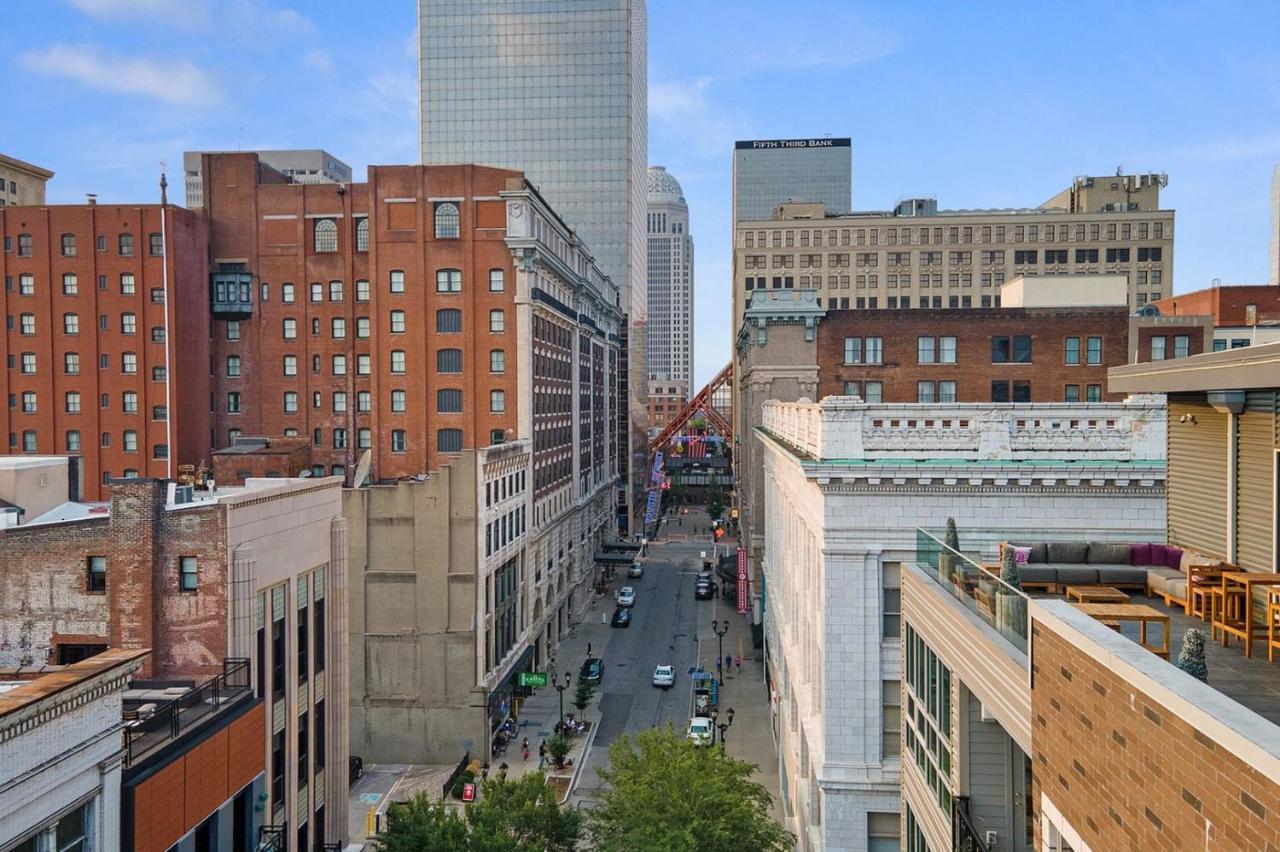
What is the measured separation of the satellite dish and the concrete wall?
10.6 metres

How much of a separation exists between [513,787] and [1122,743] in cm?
2856

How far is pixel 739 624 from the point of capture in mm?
77062

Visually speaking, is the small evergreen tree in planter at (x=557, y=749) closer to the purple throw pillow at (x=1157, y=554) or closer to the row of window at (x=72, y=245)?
the purple throw pillow at (x=1157, y=554)

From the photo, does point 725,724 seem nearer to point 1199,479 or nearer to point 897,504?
point 897,504

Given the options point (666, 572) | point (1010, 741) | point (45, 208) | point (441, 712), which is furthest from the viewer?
point (666, 572)

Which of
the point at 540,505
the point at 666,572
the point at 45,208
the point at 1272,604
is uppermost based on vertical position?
the point at 45,208

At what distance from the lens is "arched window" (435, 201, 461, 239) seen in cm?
6100

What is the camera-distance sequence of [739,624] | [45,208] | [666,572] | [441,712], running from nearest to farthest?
[441,712]
[45,208]
[739,624]
[666,572]

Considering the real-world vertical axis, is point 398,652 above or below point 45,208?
below

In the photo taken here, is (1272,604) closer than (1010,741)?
Yes

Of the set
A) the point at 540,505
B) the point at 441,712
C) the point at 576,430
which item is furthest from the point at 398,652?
the point at 576,430

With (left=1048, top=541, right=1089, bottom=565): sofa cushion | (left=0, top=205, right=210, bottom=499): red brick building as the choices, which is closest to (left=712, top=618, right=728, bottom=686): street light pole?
(left=0, top=205, right=210, bottom=499): red brick building

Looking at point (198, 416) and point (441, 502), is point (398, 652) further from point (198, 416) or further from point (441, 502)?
point (198, 416)

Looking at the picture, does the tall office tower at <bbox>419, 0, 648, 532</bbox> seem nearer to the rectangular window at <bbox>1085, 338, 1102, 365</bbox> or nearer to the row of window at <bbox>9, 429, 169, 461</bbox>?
the row of window at <bbox>9, 429, 169, 461</bbox>
